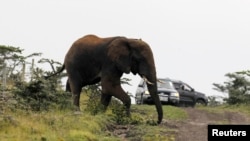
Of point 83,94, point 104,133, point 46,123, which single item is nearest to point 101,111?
point 104,133

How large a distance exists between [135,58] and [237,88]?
24.8 m

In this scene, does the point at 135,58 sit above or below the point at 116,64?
above

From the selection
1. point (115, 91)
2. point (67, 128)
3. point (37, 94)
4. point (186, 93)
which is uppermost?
point (186, 93)

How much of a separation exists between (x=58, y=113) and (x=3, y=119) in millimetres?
2679

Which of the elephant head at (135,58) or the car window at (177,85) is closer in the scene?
the elephant head at (135,58)

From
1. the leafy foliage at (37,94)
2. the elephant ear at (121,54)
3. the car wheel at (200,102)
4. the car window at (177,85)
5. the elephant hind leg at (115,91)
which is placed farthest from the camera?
the car wheel at (200,102)

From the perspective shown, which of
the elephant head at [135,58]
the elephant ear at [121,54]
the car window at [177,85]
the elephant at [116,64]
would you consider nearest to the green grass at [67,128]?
the elephant at [116,64]

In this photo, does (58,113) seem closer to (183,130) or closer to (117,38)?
(183,130)

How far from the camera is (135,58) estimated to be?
1675 centimetres

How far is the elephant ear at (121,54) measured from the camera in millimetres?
16562

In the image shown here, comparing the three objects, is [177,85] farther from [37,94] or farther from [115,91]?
[37,94]

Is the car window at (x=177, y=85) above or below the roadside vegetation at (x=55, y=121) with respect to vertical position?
above

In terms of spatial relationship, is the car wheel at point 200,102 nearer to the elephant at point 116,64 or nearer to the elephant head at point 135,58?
the elephant at point 116,64

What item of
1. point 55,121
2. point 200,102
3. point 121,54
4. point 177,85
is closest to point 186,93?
point 177,85
